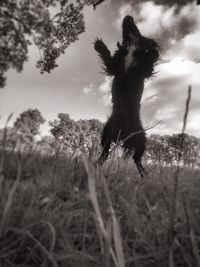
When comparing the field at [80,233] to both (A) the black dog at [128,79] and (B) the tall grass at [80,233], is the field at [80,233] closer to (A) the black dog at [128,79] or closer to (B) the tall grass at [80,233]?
(B) the tall grass at [80,233]

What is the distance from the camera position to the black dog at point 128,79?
185 inches

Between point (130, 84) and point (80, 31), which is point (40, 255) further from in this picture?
point (80, 31)

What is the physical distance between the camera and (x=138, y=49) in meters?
5.24

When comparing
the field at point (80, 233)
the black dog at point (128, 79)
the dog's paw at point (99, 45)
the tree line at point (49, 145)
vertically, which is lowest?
the field at point (80, 233)

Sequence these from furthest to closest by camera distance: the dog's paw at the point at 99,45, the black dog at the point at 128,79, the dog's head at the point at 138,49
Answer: the dog's paw at the point at 99,45, the dog's head at the point at 138,49, the black dog at the point at 128,79

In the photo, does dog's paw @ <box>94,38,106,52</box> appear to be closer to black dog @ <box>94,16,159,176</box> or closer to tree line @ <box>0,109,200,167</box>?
black dog @ <box>94,16,159,176</box>

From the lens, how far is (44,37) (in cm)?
1210

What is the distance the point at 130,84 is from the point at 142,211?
3278 mm

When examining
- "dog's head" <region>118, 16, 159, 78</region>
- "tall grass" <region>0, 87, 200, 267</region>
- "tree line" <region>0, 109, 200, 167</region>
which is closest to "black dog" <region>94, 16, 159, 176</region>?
"dog's head" <region>118, 16, 159, 78</region>

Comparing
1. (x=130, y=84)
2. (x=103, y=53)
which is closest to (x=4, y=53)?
(x=103, y=53)

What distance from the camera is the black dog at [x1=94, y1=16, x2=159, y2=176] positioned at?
4.70m

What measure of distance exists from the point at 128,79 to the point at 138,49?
0.57 metres

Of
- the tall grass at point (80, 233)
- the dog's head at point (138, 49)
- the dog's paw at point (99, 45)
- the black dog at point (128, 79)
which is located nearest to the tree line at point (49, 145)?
the tall grass at point (80, 233)

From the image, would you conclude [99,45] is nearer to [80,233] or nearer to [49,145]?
[49,145]
